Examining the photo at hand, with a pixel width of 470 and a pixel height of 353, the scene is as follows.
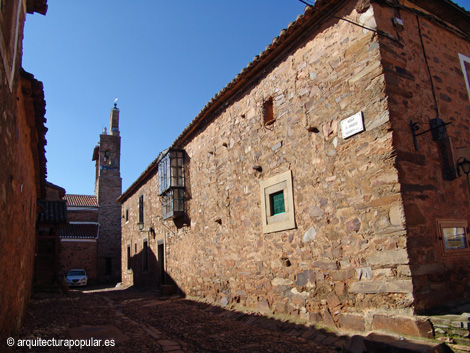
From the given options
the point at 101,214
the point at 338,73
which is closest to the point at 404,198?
the point at 338,73

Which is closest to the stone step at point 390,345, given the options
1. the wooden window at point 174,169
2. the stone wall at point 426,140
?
the stone wall at point 426,140

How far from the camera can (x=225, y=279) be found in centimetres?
852

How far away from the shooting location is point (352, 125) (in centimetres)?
529

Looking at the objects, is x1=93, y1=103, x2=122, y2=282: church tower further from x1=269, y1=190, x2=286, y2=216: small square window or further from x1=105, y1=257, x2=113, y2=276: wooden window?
x1=269, y1=190, x2=286, y2=216: small square window

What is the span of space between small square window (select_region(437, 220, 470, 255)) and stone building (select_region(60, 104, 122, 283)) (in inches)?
900

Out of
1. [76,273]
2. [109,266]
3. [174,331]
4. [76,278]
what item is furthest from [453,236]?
[109,266]

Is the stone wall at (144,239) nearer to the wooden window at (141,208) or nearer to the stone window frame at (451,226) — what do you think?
the wooden window at (141,208)

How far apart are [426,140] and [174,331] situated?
5074 millimetres

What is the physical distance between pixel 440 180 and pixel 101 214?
24.5m

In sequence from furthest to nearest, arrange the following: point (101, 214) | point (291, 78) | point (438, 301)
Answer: point (101, 214) < point (291, 78) < point (438, 301)

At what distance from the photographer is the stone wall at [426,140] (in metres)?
4.66

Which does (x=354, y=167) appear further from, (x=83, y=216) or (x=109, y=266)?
(x=83, y=216)

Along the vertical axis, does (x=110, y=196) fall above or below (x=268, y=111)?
above

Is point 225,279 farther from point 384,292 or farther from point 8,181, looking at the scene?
point 8,181
